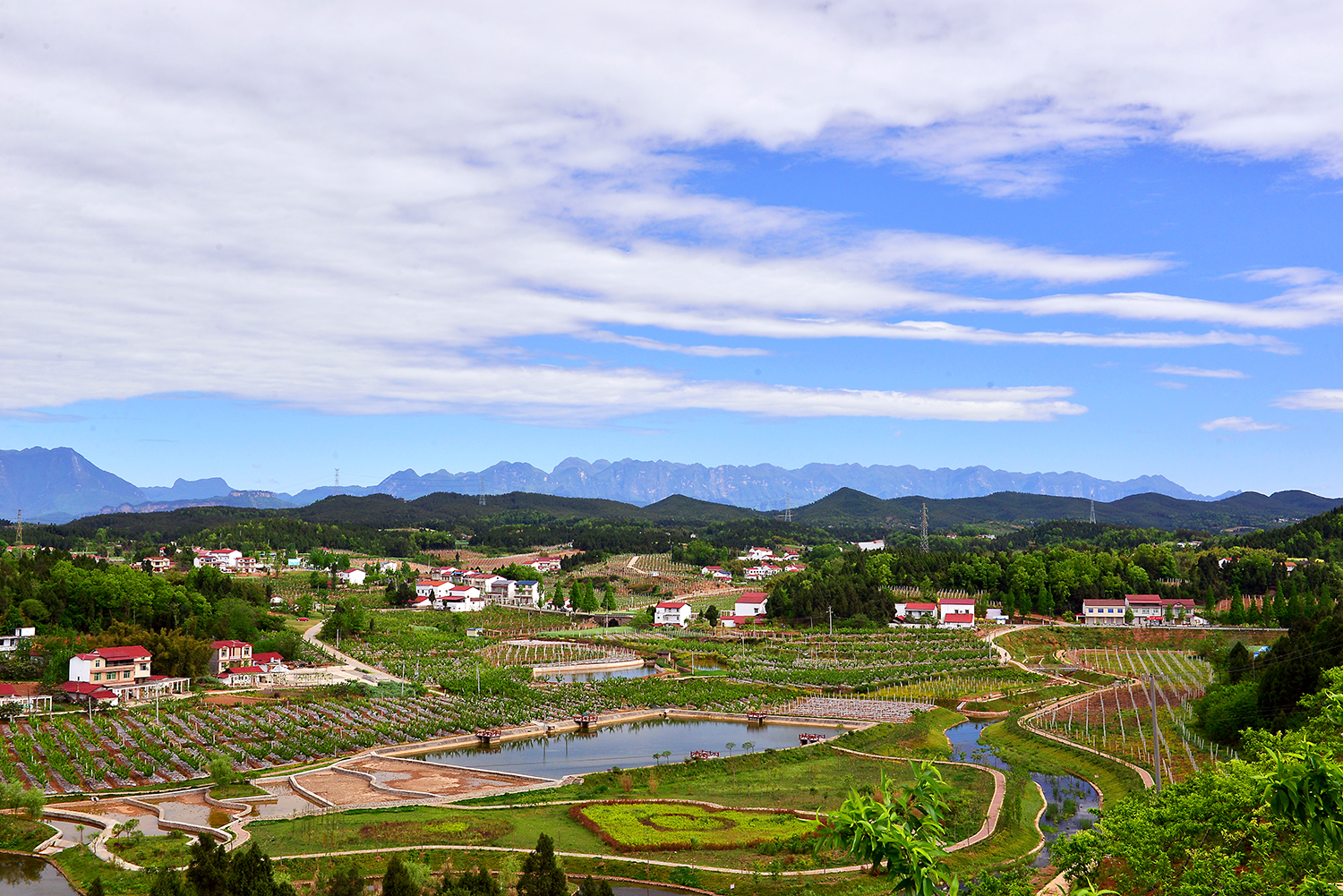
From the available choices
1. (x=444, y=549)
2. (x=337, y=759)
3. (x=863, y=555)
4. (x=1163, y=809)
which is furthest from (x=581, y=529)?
(x=1163, y=809)

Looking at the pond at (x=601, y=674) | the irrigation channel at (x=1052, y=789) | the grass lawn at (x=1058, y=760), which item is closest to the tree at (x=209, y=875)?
the irrigation channel at (x=1052, y=789)

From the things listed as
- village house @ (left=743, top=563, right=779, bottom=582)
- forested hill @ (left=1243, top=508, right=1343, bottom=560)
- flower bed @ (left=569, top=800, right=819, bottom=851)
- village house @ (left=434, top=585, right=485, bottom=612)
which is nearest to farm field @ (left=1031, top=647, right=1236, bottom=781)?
flower bed @ (left=569, top=800, right=819, bottom=851)

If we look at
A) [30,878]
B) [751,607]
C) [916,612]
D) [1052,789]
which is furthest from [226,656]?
[916,612]

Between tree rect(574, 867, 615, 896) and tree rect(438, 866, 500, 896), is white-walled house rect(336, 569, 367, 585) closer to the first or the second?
tree rect(438, 866, 500, 896)

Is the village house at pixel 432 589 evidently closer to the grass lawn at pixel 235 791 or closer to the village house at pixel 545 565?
the village house at pixel 545 565

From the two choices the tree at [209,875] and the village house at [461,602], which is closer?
the tree at [209,875]

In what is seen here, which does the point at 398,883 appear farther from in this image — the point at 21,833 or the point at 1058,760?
the point at 1058,760
